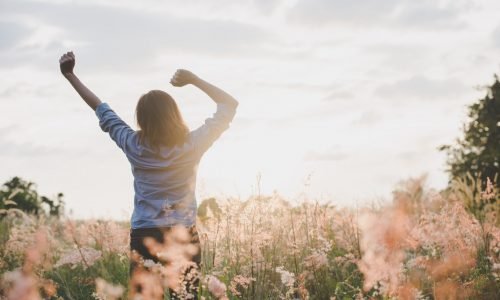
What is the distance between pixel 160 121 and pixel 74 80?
0.96 m

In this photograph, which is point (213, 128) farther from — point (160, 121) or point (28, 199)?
point (28, 199)

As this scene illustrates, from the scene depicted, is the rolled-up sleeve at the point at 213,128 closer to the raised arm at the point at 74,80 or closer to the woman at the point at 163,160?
the woman at the point at 163,160

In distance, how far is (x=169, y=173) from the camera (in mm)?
3781

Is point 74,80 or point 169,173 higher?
point 74,80

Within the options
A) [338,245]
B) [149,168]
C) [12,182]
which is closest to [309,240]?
[338,245]

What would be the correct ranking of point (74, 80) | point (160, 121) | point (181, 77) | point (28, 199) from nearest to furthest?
point (160, 121) < point (181, 77) < point (74, 80) < point (28, 199)

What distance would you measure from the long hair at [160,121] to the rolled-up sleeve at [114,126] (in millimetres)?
156

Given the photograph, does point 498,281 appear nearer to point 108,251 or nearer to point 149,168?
point 149,168

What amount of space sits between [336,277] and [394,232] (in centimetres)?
325

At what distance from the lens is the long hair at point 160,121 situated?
3.76 metres

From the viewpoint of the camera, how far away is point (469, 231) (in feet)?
16.0

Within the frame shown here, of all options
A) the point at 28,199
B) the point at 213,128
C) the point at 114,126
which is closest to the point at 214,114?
the point at 213,128

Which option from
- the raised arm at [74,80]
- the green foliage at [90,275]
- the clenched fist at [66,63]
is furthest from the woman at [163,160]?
the green foliage at [90,275]

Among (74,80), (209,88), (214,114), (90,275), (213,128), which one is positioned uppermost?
(74,80)
